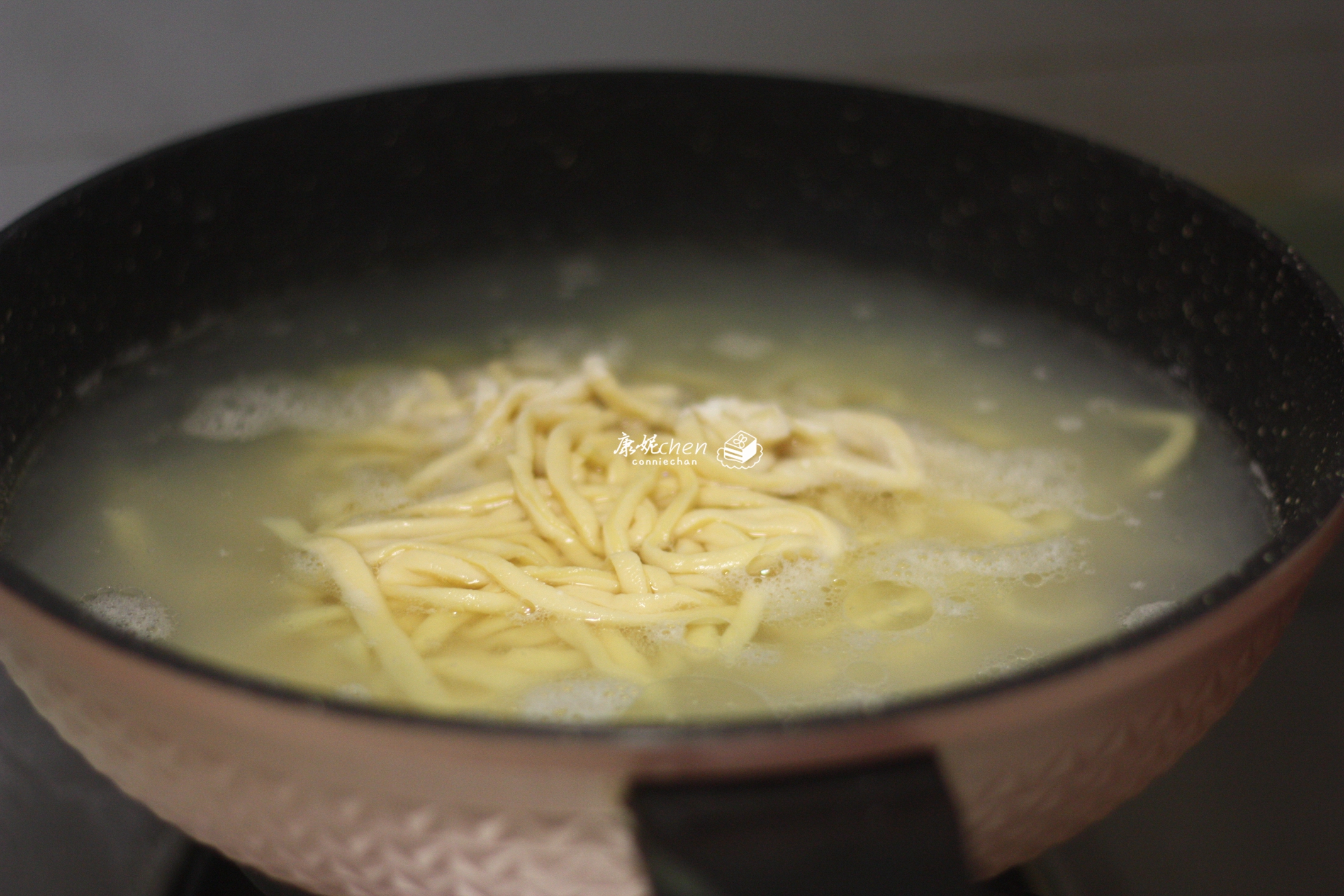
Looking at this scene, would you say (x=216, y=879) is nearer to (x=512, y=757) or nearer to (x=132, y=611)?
(x=132, y=611)

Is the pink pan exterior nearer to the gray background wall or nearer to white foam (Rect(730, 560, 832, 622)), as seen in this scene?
A: white foam (Rect(730, 560, 832, 622))

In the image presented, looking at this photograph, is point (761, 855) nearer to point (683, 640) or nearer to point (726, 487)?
point (683, 640)

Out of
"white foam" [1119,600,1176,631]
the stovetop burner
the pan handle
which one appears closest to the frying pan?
the pan handle

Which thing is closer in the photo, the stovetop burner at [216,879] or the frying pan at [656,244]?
the frying pan at [656,244]

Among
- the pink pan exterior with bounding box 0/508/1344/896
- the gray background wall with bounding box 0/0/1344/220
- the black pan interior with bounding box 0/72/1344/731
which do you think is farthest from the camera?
the gray background wall with bounding box 0/0/1344/220

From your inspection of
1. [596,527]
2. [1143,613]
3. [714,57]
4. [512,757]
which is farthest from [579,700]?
[714,57]

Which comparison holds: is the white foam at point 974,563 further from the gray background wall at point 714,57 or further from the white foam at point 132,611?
the gray background wall at point 714,57

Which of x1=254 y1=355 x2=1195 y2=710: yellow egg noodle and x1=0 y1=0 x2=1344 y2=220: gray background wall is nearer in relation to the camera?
x1=254 y1=355 x2=1195 y2=710: yellow egg noodle

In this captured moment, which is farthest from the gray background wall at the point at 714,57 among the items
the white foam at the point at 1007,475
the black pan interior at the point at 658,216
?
the white foam at the point at 1007,475
